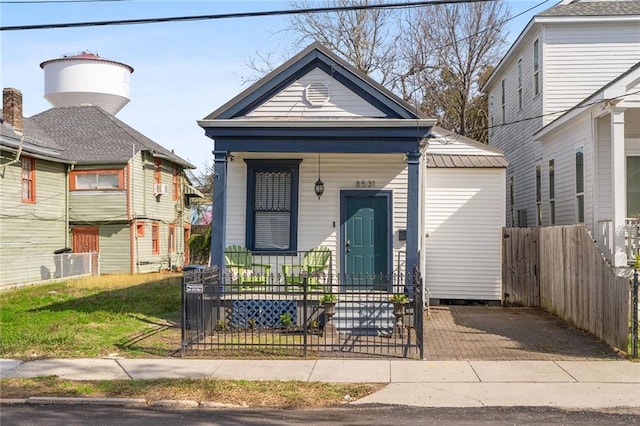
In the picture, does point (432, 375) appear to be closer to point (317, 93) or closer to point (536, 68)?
point (317, 93)

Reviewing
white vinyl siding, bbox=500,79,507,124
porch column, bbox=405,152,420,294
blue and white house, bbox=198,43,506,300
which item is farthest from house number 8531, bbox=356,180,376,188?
white vinyl siding, bbox=500,79,507,124

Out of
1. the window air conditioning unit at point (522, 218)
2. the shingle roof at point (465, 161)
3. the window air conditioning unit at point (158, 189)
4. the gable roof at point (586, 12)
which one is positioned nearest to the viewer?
the shingle roof at point (465, 161)

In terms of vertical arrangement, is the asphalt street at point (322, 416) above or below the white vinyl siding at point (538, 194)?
below

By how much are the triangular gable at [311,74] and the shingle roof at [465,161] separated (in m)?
3.91

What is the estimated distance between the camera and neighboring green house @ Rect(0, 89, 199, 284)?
25.1m

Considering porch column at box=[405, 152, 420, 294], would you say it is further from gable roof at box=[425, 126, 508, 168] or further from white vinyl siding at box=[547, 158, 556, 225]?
white vinyl siding at box=[547, 158, 556, 225]

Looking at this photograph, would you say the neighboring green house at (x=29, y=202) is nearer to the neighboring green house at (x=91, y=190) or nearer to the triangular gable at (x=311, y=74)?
the neighboring green house at (x=91, y=190)

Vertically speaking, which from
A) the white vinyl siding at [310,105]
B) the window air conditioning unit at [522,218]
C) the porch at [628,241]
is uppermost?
the white vinyl siding at [310,105]

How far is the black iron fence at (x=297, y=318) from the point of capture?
11070mm

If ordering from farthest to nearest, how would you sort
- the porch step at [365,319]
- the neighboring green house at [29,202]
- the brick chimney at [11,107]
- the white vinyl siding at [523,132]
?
the brick chimney at [11,107] → the neighboring green house at [29,202] → the white vinyl siding at [523,132] → the porch step at [365,319]

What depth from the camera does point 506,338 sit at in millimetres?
12242

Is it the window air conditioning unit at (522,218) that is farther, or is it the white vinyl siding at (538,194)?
the window air conditioning unit at (522,218)

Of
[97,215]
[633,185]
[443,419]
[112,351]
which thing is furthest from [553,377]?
[97,215]

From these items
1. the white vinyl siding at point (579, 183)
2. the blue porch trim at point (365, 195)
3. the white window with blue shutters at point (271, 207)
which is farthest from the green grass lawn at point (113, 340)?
the white vinyl siding at point (579, 183)
